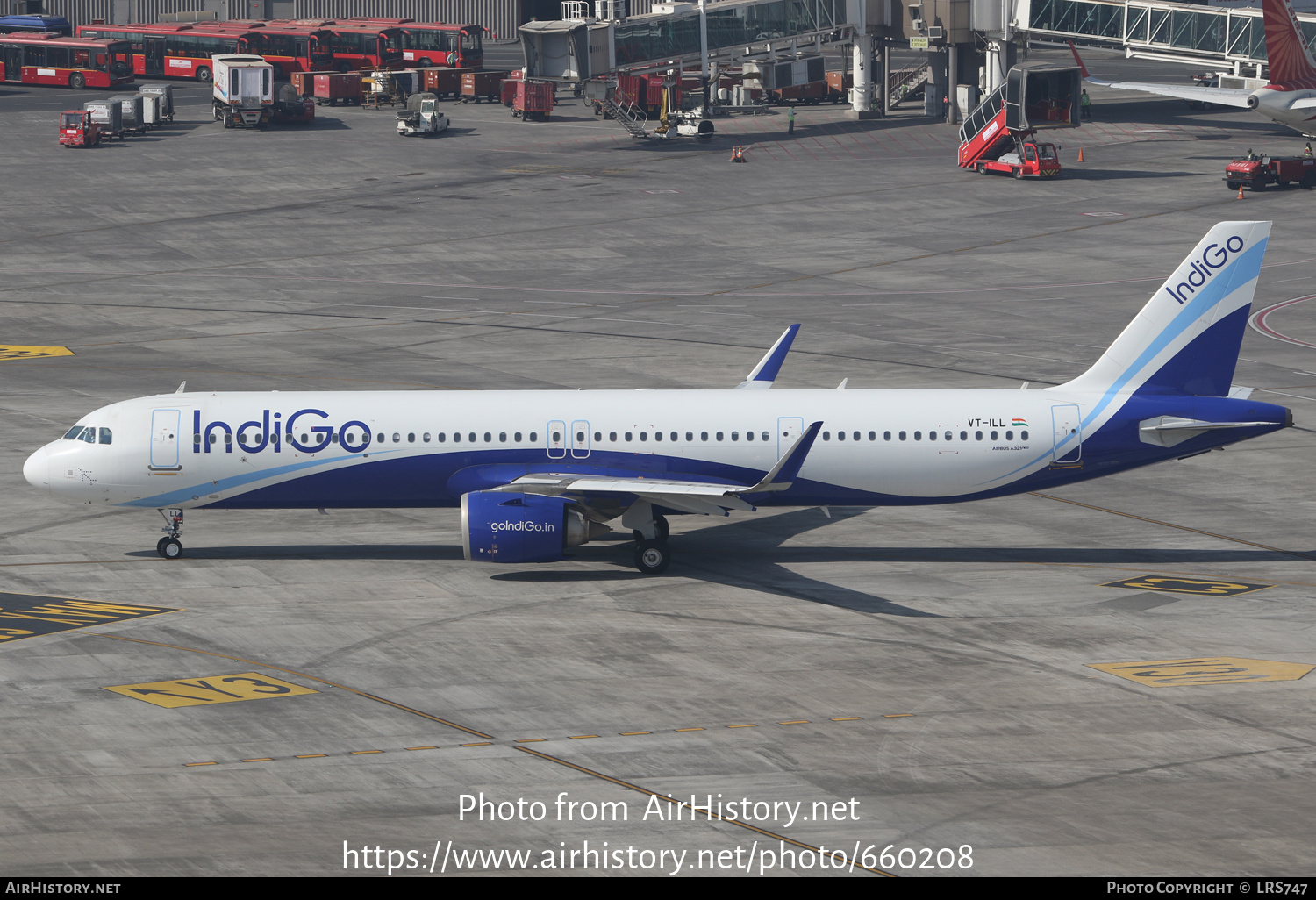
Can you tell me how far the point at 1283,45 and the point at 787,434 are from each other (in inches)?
3208

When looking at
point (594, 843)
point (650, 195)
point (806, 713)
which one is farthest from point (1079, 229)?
point (594, 843)

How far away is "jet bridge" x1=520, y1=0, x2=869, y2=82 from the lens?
131 metres

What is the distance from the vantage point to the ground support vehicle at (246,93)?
12962cm

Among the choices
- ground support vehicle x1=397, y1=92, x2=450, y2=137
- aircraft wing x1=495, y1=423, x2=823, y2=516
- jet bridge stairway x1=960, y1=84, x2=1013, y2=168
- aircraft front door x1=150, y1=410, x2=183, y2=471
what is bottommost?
aircraft wing x1=495, y1=423, x2=823, y2=516

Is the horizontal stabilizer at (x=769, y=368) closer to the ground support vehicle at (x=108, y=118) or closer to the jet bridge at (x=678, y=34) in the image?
the jet bridge at (x=678, y=34)

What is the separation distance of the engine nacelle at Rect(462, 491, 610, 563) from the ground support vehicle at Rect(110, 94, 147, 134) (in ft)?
321

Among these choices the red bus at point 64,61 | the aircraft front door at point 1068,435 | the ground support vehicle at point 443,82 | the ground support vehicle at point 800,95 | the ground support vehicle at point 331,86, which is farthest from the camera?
the red bus at point 64,61

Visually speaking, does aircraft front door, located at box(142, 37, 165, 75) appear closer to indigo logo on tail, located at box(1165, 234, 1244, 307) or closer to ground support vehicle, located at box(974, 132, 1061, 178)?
ground support vehicle, located at box(974, 132, 1061, 178)

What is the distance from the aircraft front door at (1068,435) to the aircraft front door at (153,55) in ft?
477

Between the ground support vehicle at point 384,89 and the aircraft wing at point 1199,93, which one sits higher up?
the ground support vehicle at point 384,89

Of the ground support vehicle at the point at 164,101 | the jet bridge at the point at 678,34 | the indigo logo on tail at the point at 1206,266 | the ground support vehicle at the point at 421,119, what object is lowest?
the indigo logo on tail at the point at 1206,266

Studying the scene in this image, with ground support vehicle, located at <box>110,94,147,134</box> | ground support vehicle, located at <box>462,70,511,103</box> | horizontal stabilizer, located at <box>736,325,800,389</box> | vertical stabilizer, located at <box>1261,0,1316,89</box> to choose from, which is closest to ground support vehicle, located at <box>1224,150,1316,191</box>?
vertical stabilizer, located at <box>1261,0,1316,89</box>

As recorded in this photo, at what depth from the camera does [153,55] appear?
546 ft

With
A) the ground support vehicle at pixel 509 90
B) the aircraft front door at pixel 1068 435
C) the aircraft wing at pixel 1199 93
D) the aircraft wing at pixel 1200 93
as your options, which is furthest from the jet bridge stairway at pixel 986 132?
the aircraft front door at pixel 1068 435
